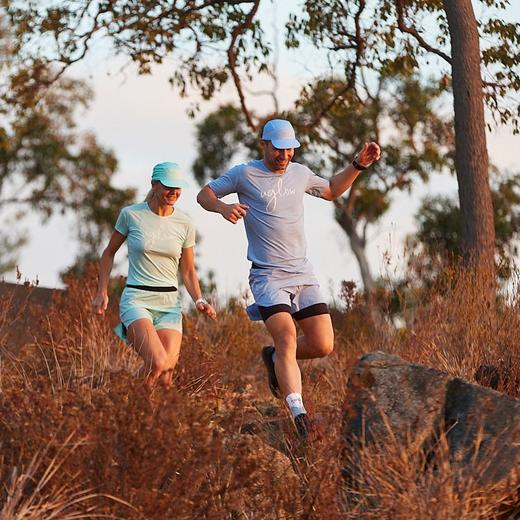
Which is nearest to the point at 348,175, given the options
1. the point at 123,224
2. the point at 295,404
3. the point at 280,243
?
the point at 280,243

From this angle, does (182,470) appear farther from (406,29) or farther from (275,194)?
(406,29)

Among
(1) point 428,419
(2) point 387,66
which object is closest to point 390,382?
(1) point 428,419

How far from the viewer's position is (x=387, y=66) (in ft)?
53.0

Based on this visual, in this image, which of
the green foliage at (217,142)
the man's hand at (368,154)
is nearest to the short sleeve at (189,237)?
the man's hand at (368,154)

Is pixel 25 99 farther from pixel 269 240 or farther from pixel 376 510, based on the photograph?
pixel 376 510

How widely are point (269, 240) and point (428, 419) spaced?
1.93m

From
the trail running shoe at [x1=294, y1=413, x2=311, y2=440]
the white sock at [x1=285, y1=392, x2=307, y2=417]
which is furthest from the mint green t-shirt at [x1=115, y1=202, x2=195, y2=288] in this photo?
the trail running shoe at [x1=294, y1=413, x2=311, y2=440]

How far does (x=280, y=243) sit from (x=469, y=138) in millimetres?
5275

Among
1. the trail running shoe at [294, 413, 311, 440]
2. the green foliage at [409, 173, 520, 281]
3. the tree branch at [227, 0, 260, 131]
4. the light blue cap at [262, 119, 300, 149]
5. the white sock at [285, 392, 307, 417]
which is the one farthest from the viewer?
the green foliage at [409, 173, 520, 281]

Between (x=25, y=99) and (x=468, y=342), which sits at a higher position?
(x=25, y=99)

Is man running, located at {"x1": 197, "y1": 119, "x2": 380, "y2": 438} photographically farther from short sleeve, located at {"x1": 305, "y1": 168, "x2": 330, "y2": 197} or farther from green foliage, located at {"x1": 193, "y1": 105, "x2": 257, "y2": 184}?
green foliage, located at {"x1": 193, "y1": 105, "x2": 257, "y2": 184}

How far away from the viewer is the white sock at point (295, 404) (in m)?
8.09

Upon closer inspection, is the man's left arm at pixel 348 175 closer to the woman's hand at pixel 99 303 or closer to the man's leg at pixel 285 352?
the man's leg at pixel 285 352

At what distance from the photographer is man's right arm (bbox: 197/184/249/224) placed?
8.12 m
